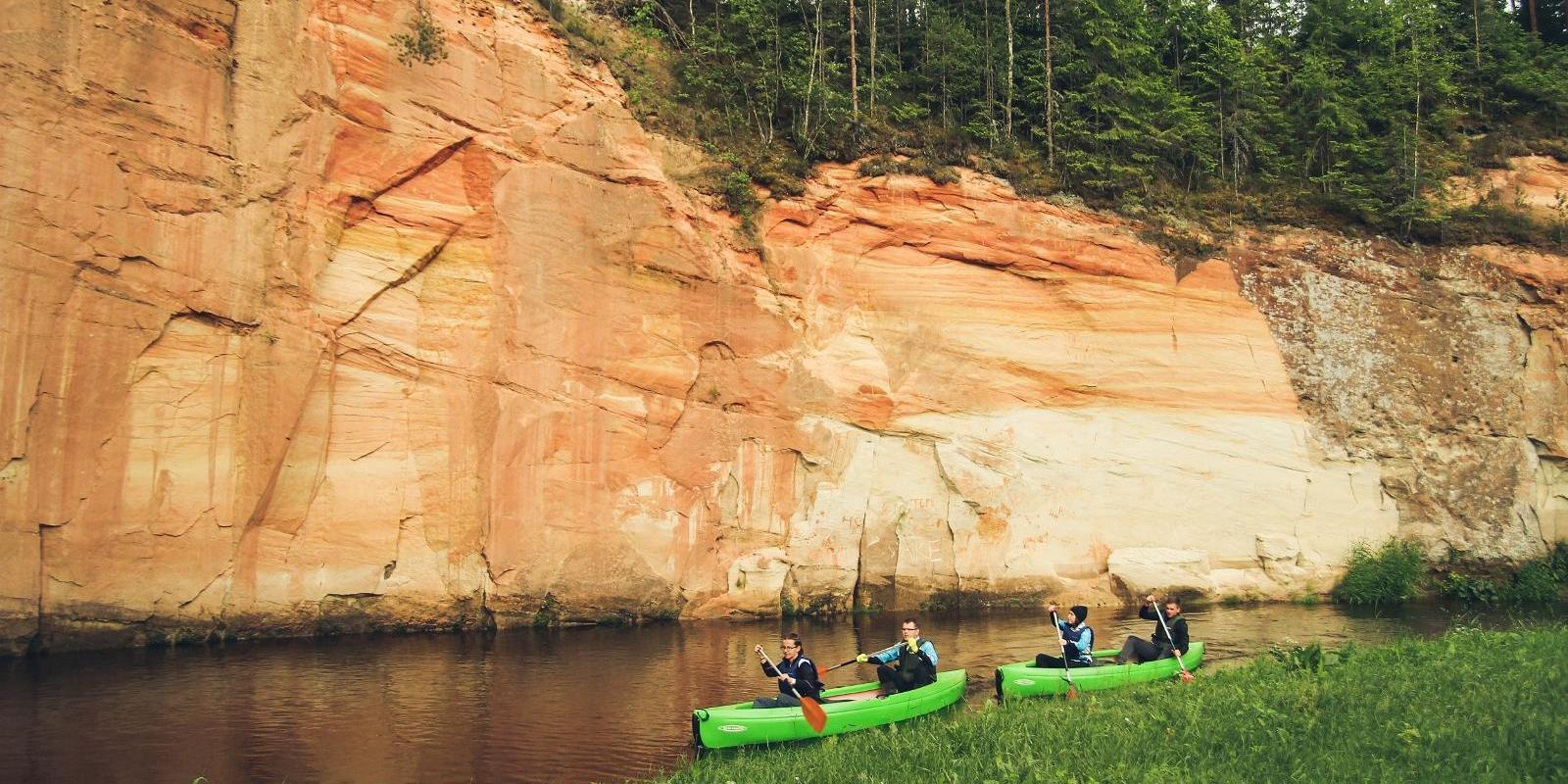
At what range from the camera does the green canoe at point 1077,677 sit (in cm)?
1205

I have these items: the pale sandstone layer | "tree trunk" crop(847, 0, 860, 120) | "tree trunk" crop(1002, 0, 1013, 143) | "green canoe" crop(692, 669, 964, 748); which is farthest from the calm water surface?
"tree trunk" crop(1002, 0, 1013, 143)

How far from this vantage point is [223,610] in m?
16.6

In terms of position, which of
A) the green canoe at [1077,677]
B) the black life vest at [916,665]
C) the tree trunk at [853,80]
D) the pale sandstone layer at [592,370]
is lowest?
the green canoe at [1077,677]

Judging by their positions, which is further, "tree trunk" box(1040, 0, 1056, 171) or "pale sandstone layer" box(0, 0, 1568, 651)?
"tree trunk" box(1040, 0, 1056, 171)

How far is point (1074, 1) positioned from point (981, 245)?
8.47m

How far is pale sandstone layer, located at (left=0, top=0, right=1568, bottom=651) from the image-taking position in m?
16.2

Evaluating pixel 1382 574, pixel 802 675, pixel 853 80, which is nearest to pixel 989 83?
pixel 853 80

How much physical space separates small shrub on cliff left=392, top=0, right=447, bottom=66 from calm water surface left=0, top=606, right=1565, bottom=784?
10.6m

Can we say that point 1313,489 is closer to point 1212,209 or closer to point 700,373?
point 1212,209

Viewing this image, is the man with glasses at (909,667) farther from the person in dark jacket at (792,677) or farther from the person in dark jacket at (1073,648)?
the person in dark jacket at (1073,648)

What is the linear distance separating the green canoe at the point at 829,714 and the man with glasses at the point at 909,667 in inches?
5.9

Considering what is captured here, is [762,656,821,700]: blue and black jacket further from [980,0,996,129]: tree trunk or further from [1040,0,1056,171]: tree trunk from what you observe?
[980,0,996,129]: tree trunk

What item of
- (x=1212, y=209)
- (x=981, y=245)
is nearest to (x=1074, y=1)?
(x=1212, y=209)

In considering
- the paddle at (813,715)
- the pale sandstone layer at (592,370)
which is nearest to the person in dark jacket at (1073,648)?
the paddle at (813,715)
